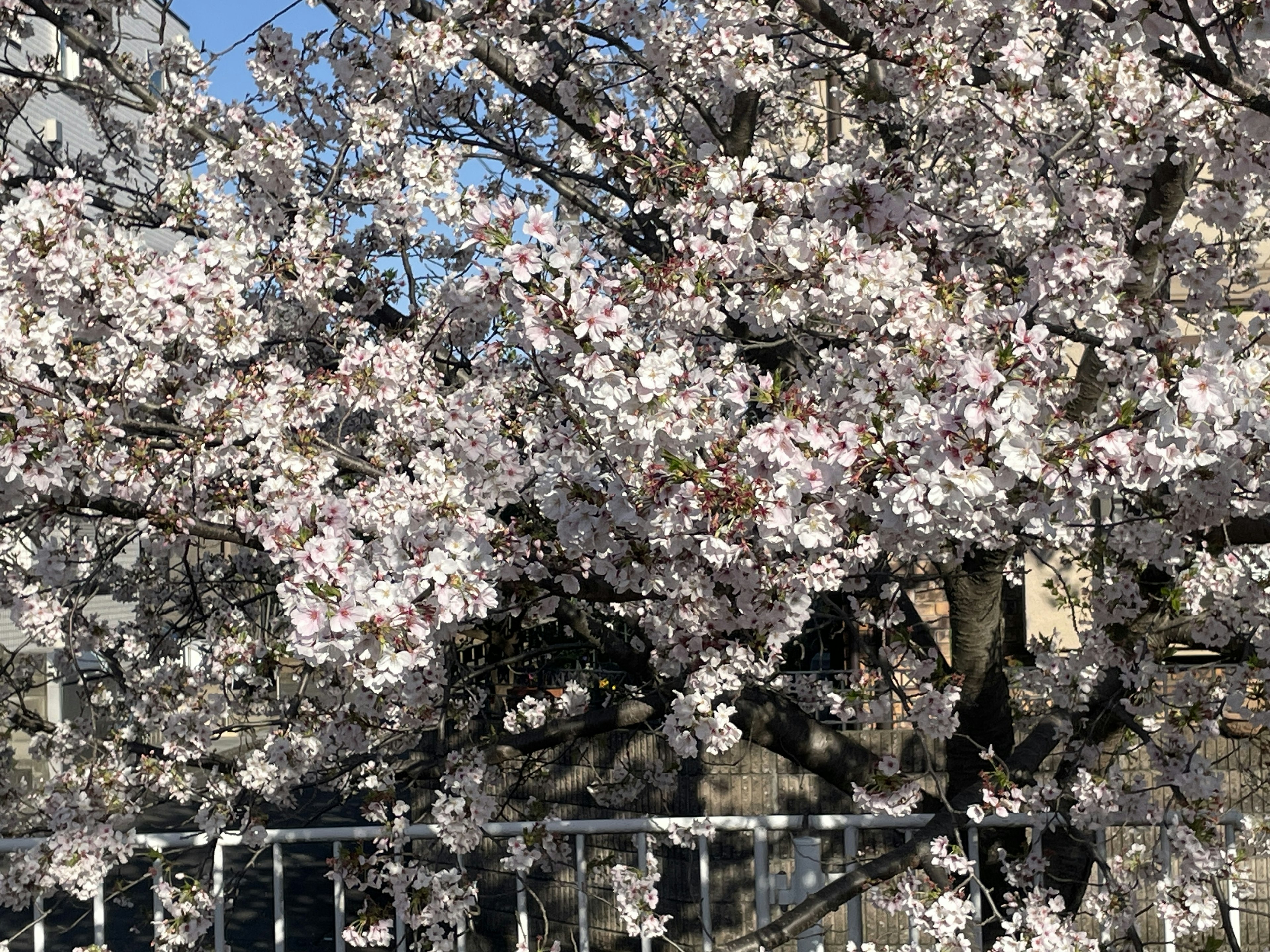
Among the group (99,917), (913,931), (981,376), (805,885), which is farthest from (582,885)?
(981,376)

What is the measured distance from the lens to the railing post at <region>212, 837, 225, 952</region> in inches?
152

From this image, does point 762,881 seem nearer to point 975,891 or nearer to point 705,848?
point 705,848

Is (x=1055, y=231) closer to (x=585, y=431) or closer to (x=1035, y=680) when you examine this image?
(x=585, y=431)

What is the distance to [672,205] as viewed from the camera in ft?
12.5

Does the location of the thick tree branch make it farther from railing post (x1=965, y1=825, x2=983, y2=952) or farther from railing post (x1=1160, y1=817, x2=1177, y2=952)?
railing post (x1=1160, y1=817, x2=1177, y2=952)

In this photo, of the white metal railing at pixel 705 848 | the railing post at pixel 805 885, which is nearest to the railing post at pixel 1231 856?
the white metal railing at pixel 705 848

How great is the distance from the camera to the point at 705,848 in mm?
3922

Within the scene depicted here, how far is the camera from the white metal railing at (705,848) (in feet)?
12.4

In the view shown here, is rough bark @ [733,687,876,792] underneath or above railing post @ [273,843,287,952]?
above

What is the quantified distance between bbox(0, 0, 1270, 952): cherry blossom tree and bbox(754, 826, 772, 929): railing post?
0.13 metres

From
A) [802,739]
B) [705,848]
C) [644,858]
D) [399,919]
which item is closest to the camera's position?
[705,848]

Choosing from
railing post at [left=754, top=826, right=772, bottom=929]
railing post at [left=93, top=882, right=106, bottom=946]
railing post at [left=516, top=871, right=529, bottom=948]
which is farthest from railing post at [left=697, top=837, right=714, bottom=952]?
railing post at [left=93, top=882, right=106, bottom=946]

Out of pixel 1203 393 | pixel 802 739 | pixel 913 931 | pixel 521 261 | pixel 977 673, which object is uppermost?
pixel 521 261

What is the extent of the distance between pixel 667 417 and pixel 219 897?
2458 mm
